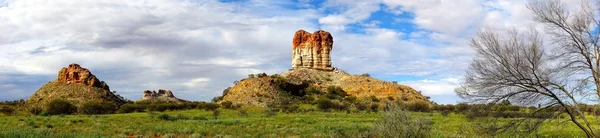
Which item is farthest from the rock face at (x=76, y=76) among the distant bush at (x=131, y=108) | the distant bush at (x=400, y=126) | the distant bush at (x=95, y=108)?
the distant bush at (x=400, y=126)

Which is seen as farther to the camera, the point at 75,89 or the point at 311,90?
the point at 311,90

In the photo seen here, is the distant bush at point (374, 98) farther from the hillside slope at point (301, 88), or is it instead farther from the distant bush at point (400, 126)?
the distant bush at point (400, 126)

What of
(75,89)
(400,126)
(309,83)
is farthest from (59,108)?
(400,126)

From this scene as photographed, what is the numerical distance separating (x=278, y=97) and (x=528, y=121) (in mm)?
62492

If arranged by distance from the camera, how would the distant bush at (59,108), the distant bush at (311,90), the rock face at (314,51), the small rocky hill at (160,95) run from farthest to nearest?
the rock face at (314,51)
the small rocky hill at (160,95)
the distant bush at (311,90)
the distant bush at (59,108)

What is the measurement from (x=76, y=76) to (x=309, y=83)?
39405mm

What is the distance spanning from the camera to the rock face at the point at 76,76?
79.4 meters

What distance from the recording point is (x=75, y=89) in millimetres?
76562

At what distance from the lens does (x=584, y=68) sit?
1575 centimetres

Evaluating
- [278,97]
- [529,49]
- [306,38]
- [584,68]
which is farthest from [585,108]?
[306,38]

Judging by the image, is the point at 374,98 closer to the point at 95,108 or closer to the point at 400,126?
the point at 95,108

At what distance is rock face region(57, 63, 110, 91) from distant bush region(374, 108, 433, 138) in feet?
249

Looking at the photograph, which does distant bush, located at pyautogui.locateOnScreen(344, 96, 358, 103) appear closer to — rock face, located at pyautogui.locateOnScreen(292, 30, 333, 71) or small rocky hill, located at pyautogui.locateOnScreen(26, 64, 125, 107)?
rock face, located at pyautogui.locateOnScreen(292, 30, 333, 71)

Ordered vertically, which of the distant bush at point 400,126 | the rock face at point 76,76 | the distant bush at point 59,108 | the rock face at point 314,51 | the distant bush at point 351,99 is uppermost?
the rock face at point 314,51
